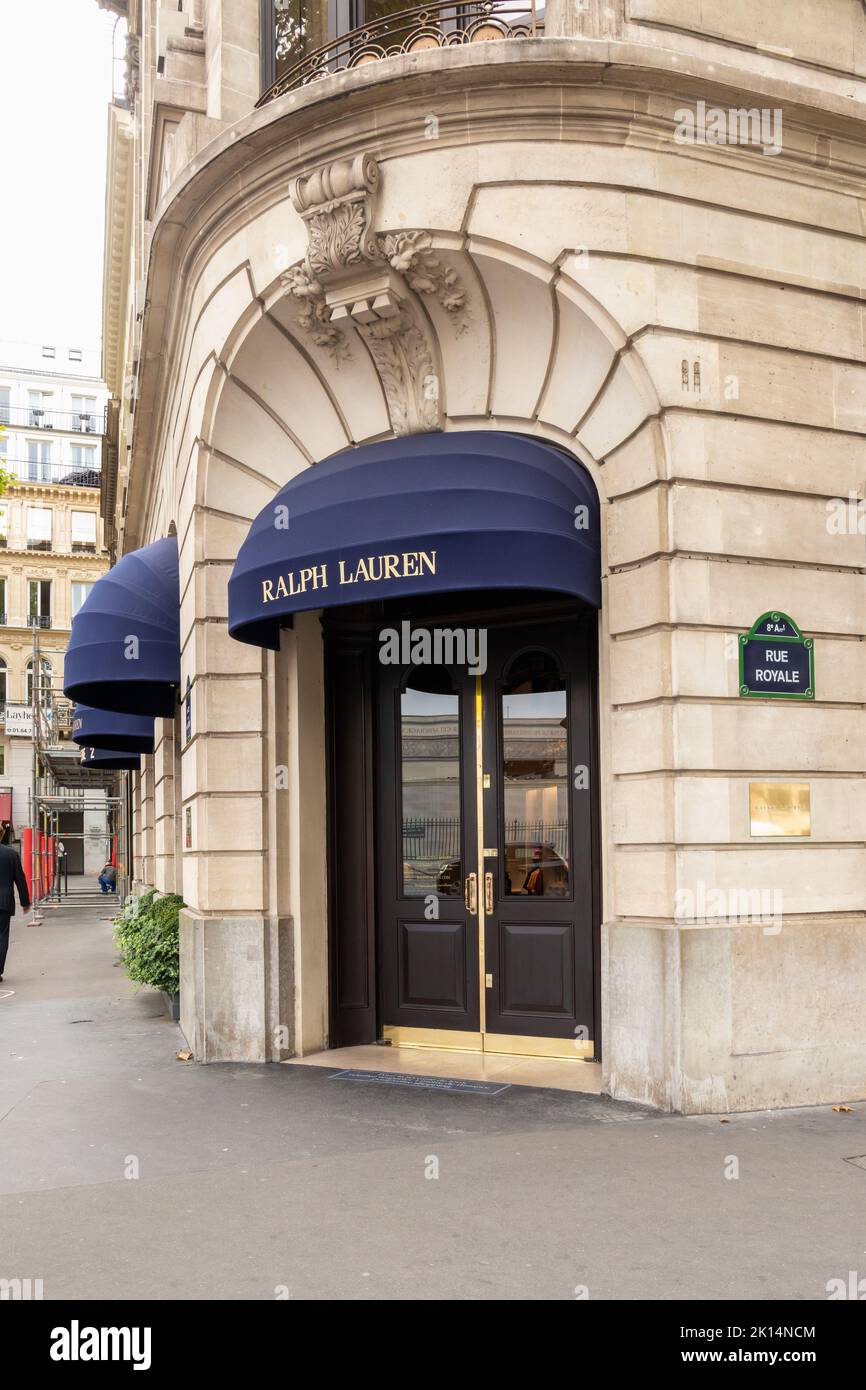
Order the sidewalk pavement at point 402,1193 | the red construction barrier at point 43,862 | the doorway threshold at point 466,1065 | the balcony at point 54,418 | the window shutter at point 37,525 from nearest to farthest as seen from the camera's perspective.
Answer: the sidewalk pavement at point 402,1193 → the doorway threshold at point 466,1065 → the red construction barrier at point 43,862 → the window shutter at point 37,525 → the balcony at point 54,418

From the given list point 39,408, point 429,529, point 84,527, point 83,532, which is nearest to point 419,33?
point 429,529

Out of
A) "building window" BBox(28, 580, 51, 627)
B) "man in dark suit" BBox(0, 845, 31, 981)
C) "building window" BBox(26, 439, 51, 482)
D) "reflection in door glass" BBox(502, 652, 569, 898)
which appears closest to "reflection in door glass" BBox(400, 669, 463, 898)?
"reflection in door glass" BBox(502, 652, 569, 898)

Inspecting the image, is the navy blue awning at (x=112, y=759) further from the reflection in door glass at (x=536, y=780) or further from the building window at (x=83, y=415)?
the building window at (x=83, y=415)

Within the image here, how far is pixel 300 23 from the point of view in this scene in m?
10.9

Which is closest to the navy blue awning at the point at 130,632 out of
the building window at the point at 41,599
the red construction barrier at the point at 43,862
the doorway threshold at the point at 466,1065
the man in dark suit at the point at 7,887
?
the doorway threshold at the point at 466,1065

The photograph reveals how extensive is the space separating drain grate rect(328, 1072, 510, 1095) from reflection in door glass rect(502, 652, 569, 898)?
1.62 m

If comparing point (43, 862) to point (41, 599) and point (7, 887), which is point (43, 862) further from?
point (41, 599)

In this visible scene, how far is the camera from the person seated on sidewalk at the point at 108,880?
141 ft

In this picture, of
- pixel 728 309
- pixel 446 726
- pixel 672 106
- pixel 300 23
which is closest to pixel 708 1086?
pixel 446 726

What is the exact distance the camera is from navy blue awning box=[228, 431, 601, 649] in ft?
27.6

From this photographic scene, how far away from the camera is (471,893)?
10.2 metres

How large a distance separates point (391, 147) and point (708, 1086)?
721 cm

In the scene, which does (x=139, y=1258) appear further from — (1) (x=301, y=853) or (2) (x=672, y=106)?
(2) (x=672, y=106)

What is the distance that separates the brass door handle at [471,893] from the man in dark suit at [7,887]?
29.4 feet
